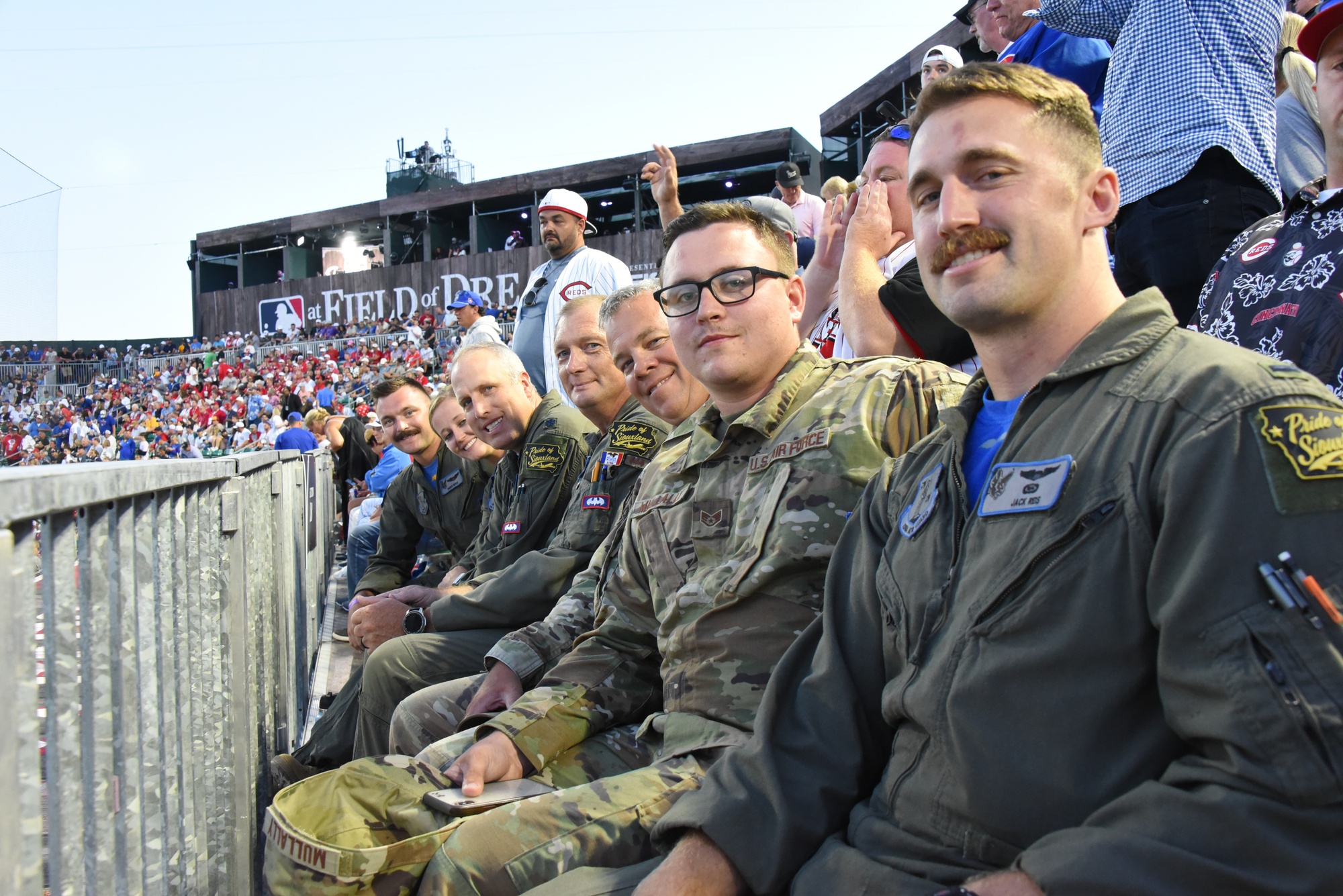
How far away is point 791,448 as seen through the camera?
2223mm

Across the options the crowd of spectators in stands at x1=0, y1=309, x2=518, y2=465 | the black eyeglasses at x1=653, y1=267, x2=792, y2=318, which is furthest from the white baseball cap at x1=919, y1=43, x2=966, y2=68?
the crowd of spectators in stands at x1=0, y1=309, x2=518, y2=465

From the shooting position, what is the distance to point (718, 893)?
1.51 m

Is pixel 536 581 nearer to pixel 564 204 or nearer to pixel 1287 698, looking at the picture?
pixel 1287 698

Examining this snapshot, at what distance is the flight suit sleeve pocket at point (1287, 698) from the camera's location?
3.21 ft

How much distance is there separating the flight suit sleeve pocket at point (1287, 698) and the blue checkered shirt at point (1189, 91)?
1884 millimetres

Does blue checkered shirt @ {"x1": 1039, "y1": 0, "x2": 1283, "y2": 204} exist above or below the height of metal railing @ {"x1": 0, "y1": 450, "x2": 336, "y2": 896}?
above

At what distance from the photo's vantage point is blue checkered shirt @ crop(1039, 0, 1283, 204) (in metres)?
2.57

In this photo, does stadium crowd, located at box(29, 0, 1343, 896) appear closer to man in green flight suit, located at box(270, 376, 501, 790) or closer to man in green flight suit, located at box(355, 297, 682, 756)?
man in green flight suit, located at box(355, 297, 682, 756)

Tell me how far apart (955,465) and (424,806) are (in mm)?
1422

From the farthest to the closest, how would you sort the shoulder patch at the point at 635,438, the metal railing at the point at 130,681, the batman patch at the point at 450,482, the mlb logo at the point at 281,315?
the mlb logo at the point at 281,315 < the batman patch at the point at 450,482 < the shoulder patch at the point at 635,438 < the metal railing at the point at 130,681

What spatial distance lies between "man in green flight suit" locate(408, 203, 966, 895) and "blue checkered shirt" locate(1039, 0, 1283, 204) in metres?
0.96

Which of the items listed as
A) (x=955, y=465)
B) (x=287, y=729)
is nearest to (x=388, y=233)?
(x=287, y=729)

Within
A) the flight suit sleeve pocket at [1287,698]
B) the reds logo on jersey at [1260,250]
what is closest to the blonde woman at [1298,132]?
the reds logo on jersey at [1260,250]

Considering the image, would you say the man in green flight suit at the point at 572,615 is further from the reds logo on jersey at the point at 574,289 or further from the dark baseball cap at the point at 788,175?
the dark baseball cap at the point at 788,175
